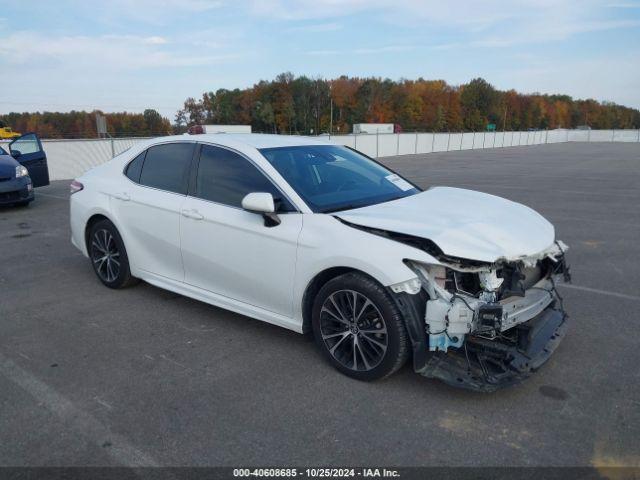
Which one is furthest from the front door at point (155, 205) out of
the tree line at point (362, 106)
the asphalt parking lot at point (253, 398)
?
the tree line at point (362, 106)

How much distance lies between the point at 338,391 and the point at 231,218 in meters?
1.54

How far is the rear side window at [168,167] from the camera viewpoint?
4.59m

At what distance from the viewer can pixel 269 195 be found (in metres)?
3.68

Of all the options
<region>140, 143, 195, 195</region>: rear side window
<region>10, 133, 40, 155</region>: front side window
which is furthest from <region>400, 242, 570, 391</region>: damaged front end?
<region>10, 133, 40, 155</region>: front side window

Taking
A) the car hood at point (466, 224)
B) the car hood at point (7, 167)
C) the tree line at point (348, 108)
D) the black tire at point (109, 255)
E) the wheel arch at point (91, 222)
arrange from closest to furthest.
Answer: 1. the car hood at point (466, 224)
2. the black tire at point (109, 255)
3. the wheel arch at point (91, 222)
4. the car hood at point (7, 167)
5. the tree line at point (348, 108)

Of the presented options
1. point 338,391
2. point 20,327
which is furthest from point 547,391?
point 20,327

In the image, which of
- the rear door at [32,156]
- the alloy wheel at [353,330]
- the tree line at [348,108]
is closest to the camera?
the alloy wheel at [353,330]

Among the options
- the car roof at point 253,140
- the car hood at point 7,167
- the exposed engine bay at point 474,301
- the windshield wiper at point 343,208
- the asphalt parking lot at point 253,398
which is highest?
the car roof at point 253,140

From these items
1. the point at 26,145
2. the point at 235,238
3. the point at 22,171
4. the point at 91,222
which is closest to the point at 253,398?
the point at 235,238

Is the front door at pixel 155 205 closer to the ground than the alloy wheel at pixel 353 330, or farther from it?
farther from it

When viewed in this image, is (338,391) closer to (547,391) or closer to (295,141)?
(547,391)

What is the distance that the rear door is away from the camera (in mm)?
11227

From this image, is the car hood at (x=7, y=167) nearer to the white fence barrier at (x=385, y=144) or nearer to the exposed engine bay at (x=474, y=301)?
the white fence barrier at (x=385, y=144)

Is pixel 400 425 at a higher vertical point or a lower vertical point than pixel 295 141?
lower
